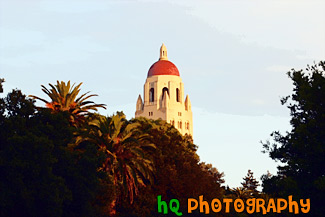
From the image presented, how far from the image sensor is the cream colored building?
13838 centimetres

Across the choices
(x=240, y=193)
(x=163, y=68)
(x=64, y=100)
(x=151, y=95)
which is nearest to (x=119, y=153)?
(x=64, y=100)

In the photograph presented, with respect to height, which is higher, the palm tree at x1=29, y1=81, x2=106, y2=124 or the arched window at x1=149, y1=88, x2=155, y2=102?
the arched window at x1=149, y1=88, x2=155, y2=102

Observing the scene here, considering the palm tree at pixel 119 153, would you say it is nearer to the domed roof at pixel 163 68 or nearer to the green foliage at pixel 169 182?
the green foliage at pixel 169 182

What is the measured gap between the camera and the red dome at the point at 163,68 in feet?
460

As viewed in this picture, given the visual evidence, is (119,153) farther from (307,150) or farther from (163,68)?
(163,68)

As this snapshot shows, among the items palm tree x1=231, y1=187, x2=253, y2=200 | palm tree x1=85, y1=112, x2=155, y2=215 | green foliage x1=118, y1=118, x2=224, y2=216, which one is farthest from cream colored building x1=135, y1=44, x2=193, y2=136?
palm tree x1=85, y1=112, x2=155, y2=215

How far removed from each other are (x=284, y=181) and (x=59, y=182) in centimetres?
1455

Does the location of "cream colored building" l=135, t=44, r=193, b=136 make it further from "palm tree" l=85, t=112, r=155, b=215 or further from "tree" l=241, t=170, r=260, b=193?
"palm tree" l=85, t=112, r=155, b=215

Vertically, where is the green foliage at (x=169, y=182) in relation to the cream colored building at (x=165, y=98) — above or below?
below

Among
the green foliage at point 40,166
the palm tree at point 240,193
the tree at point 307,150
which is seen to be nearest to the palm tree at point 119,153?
the green foliage at point 40,166

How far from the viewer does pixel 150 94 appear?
142 m

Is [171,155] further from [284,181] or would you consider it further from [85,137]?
[284,181]

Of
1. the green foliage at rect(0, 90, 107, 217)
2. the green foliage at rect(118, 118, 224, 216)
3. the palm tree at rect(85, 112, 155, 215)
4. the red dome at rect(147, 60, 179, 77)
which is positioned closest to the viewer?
the green foliage at rect(0, 90, 107, 217)

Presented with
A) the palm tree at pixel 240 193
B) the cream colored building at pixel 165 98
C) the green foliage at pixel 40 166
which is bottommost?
the green foliage at pixel 40 166
